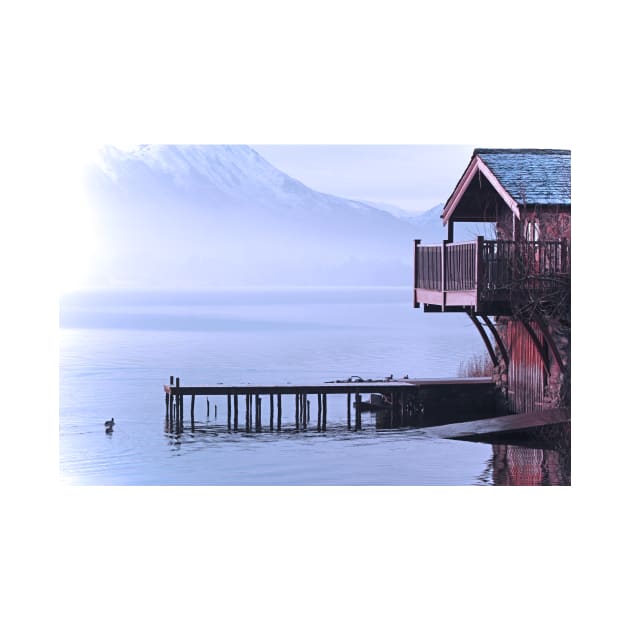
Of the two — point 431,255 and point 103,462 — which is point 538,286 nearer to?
point 431,255

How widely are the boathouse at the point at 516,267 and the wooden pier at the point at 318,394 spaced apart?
2249 millimetres

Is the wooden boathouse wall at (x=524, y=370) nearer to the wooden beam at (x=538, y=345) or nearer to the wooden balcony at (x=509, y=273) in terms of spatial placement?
the wooden beam at (x=538, y=345)

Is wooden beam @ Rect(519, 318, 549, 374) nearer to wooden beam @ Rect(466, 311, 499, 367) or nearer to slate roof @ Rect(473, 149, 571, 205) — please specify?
wooden beam @ Rect(466, 311, 499, 367)

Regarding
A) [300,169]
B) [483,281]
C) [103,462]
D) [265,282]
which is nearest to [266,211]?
[265,282]

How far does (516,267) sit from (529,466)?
3.84 meters

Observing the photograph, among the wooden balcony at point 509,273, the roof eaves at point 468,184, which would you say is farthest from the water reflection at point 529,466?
the roof eaves at point 468,184

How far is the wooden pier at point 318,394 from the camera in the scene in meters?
27.3

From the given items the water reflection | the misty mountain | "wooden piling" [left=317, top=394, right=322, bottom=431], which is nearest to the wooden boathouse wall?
the water reflection

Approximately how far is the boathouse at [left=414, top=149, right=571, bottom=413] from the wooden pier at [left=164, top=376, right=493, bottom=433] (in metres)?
2.25

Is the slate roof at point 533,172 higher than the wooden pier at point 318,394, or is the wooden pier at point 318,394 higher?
the slate roof at point 533,172

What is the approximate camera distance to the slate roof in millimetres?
22562

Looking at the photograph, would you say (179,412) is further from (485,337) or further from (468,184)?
(468,184)

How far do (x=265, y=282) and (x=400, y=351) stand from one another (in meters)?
5.91

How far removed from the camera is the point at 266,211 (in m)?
37.4
